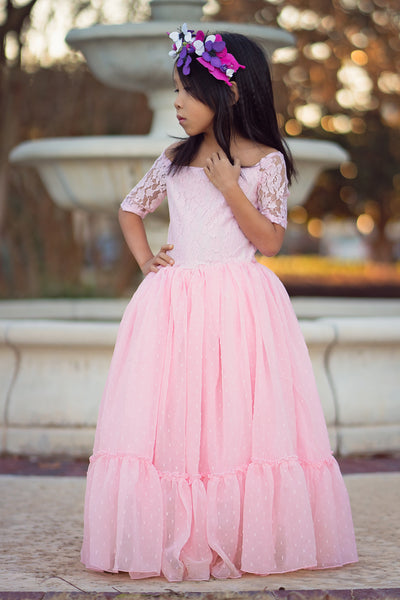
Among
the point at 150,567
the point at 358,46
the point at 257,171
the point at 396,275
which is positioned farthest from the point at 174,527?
the point at 396,275

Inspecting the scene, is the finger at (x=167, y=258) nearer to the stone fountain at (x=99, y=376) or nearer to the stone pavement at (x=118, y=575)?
the stone pavement at (x=118, y=575)

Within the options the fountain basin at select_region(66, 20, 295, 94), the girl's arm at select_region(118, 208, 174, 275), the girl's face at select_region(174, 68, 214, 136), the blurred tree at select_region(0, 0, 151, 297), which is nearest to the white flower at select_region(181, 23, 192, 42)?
the girl's face at select_region(174, 68, 214, 136)

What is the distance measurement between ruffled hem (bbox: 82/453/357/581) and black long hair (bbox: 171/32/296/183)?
3.24 feet

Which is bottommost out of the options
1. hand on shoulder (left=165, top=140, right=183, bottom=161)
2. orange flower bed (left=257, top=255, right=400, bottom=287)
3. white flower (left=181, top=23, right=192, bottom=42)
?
hand on shoulder (left=165, top=140, right=183, bottom=161)

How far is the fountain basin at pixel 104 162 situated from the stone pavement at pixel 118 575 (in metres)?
2.44

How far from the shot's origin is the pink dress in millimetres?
3211

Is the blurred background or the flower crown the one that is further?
the blurred background

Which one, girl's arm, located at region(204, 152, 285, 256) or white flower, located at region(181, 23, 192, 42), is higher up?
white flower, located at region(181, 23, 192, 42)

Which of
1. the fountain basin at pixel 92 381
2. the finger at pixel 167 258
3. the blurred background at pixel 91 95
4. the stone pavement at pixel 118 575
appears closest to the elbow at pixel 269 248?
the finger at pixel 167 258

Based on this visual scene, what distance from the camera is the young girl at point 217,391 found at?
10.6ft

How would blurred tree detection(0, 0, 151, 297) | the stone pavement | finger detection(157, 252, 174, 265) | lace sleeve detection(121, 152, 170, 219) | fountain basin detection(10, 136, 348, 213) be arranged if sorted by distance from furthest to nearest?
blurred tree detection(0, 0, 151, 297) → fountain basin detection(10, 136, 348, 213) → lace sleeve detection(121, 152, 170, 219) → finger detection(157, 252, 174, 265) → the stone pavement

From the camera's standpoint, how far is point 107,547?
128 inches

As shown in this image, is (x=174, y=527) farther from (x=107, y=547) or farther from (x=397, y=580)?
(x=397, y=580)

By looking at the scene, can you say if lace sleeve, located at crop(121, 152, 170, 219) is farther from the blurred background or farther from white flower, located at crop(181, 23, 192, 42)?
the blurred background
